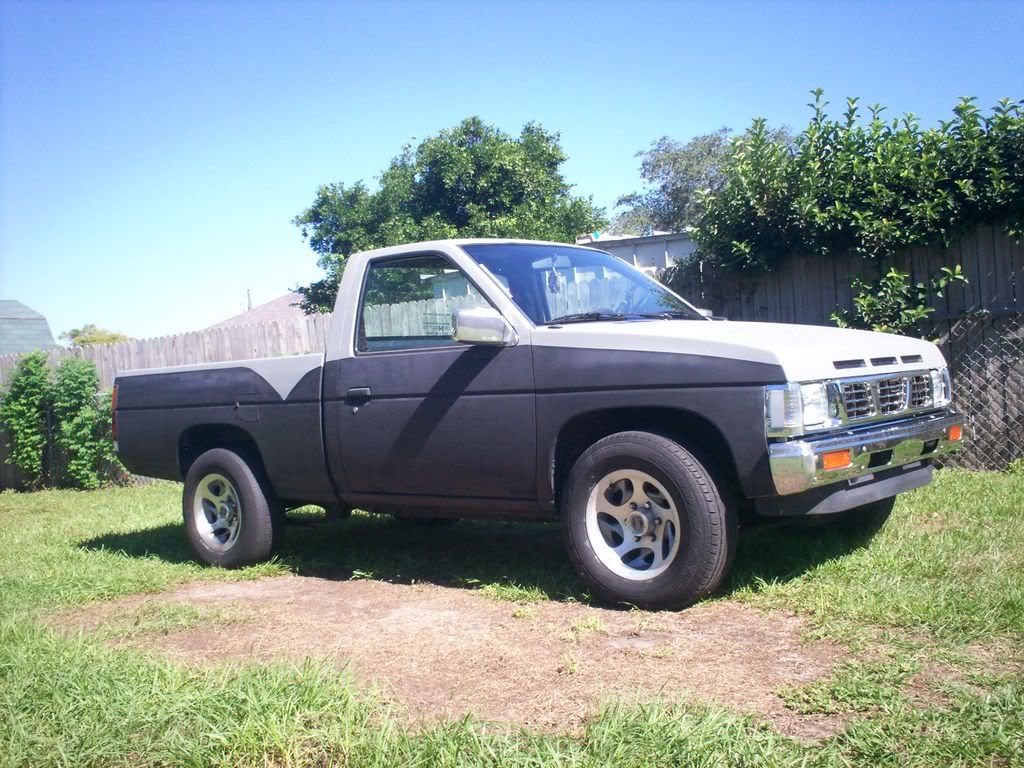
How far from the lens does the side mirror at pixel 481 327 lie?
4.74 m

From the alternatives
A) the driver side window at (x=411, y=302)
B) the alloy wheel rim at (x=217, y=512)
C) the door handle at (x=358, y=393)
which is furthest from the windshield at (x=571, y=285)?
the alloy wheel rim at (x=217, y=512)

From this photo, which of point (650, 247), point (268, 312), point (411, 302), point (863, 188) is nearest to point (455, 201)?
point (650, 247)

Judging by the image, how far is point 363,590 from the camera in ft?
17.8

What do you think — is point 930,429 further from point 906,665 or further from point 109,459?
point 109,459

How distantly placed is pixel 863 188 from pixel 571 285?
3.86 meters

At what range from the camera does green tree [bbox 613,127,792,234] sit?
43.7 metres

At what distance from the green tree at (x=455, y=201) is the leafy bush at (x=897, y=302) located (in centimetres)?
1080

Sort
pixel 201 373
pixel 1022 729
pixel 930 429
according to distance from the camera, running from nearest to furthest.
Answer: pixel 1022 729 → pixel 930 429 → pixel 201 373

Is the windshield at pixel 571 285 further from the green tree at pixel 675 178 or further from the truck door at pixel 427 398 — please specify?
the green tree at pixel 675 178

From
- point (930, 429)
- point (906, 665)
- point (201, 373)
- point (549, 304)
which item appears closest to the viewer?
point (906, 665)

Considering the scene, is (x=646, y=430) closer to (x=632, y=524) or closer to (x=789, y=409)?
(x=632, y=524)

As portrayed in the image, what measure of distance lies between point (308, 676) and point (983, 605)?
9.14 ft

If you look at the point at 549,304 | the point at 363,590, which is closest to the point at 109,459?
the point at 363,590

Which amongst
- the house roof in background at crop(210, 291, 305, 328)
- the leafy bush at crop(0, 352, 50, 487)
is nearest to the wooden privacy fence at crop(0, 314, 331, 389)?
the leafy bush at crop(0, 352, 50, 487)
